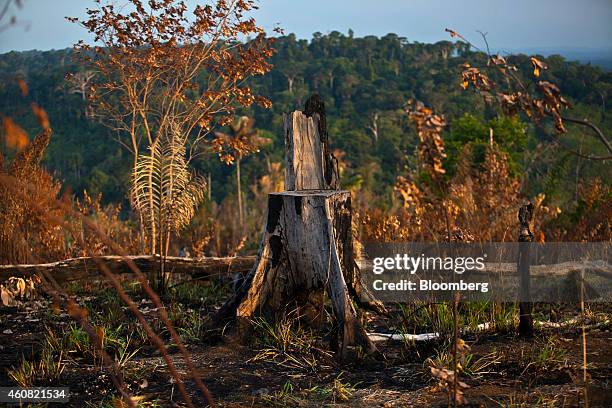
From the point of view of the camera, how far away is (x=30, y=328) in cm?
562

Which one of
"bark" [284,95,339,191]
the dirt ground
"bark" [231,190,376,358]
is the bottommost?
the dirt ground

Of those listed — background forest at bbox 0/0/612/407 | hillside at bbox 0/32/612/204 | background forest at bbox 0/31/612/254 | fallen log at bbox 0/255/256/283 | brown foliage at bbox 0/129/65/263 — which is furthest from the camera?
hillside at bbox 0/32/612/204

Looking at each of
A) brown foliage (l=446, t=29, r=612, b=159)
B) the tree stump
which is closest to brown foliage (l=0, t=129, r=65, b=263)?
the tree stump

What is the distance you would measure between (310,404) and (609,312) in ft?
10.8

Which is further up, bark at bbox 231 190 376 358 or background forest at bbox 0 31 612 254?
background forest at bbox 0 31 612 254

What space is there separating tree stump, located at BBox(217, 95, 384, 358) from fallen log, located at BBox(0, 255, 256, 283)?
1.38m

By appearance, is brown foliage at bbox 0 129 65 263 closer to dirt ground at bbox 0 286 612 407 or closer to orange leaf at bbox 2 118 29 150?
dirt ground at bbox 0 286 612 407

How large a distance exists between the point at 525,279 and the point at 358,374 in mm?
1575

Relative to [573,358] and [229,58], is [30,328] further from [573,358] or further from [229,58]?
[573,358]

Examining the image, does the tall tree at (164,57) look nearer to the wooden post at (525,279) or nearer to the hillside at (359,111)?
the wooden post at (525,279)

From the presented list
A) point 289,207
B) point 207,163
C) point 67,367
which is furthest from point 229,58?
point 207,163

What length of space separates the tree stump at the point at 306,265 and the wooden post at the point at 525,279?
3.41 ft

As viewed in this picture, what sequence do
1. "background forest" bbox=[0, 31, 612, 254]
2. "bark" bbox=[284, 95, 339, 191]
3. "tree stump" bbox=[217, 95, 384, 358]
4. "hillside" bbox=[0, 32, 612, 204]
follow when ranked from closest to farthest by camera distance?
"tree stump" bbox=[217, 95, 384, 358] → "bark" bbox=[284, 95, 339, 191] → "background forest" bbox=[0, 31, 612, 254] → "hillside" bbox=[0, 32, 612, 204]

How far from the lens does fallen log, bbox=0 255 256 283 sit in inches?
260
